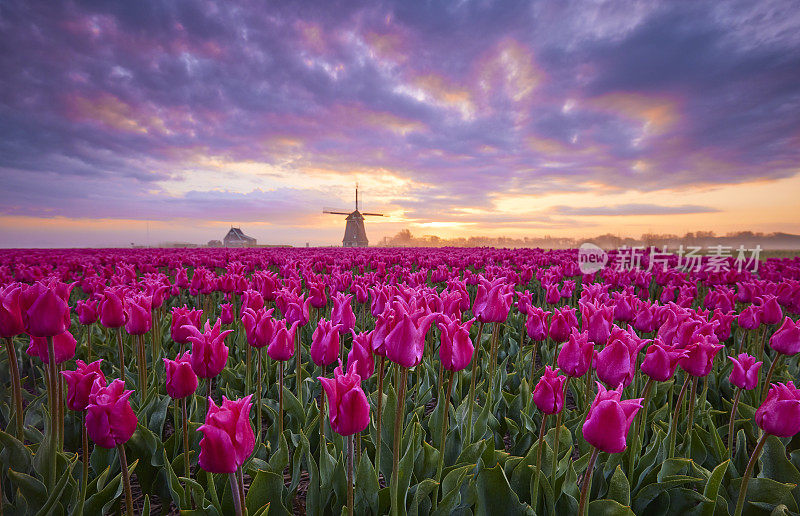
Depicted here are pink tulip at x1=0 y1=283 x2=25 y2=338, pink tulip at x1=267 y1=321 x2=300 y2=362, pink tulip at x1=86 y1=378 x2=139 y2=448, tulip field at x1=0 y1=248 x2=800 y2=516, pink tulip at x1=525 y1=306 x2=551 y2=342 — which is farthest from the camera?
pink tulip at x1=525 y1=306 x2=551 y2=342

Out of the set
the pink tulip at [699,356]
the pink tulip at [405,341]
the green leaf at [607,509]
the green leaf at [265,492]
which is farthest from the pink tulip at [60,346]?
the pink tulip at [699,356]

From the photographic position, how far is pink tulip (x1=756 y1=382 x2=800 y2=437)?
1938 millimetres

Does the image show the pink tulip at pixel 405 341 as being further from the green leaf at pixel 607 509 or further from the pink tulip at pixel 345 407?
the green leaf at pixel 607 509

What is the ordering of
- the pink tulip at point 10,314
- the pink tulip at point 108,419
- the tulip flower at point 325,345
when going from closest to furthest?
the pink tulip at point 108,419 → the pink tulip at point 10,314 → the tulip flower at point 325,345

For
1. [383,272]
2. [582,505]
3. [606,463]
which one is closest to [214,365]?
[582,505]

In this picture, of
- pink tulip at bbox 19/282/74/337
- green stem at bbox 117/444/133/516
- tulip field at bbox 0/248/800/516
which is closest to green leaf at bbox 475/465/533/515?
tulip field at bbox 0/248/800/516

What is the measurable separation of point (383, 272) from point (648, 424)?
208 inches

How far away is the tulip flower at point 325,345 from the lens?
2377 millimetres

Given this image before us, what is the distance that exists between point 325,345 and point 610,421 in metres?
1.47

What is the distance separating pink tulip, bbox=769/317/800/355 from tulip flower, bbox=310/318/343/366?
3333 millimetres

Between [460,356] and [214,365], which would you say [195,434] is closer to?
[214,365]

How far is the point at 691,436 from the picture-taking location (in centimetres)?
301

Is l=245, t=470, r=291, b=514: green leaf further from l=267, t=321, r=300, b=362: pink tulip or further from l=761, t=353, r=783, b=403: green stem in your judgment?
A: l=761, t=353, r=783, b=403: green stem

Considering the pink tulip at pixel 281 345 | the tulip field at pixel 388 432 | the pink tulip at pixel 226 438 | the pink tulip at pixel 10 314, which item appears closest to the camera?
the pink tulip at pixel 226 438
